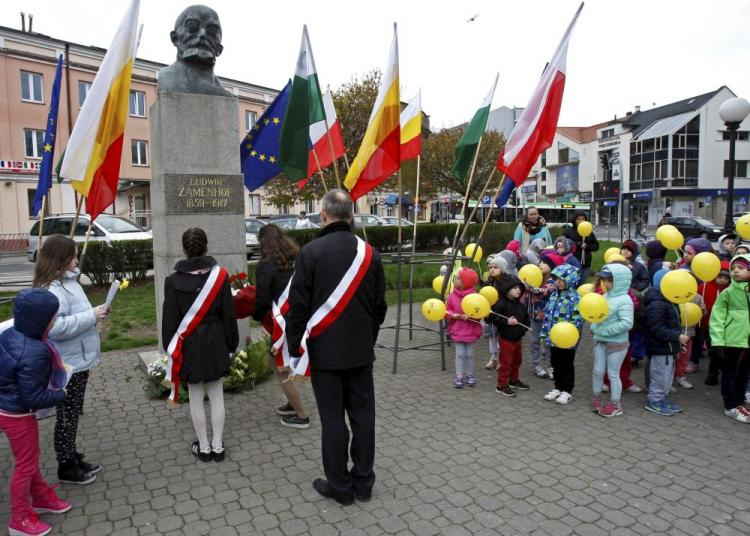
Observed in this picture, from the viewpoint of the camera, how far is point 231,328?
165 inches

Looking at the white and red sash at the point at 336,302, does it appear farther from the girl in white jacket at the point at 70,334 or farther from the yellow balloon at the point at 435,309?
the yellow balloon at the point at 435,309

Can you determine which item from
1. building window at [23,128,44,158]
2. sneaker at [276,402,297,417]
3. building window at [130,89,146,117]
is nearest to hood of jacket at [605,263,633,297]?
sneaker at [276,402,297,417]

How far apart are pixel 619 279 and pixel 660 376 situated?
105 centimetres

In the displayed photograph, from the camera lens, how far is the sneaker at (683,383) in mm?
6101

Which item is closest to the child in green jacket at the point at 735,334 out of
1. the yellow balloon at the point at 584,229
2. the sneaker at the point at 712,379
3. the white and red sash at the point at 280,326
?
the sneaker at the point at 712,379

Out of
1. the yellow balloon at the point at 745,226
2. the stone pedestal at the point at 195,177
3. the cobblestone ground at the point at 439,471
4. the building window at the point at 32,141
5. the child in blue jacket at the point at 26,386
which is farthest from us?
the building window at the point at 32,141

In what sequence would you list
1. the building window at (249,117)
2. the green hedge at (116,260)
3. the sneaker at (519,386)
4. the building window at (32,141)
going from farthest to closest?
1. the building window at (249,117)
2. the building window at (32,141)
3. the green hedge at (116,260)
4. the sneaker at (519,386)

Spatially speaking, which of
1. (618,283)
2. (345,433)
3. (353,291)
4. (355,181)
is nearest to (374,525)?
(345,433)

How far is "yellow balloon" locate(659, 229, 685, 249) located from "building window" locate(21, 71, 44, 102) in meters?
35.1

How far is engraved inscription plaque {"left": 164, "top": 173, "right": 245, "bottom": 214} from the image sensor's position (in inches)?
229

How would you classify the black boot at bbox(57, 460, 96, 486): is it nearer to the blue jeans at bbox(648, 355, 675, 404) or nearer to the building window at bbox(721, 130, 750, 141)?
the blue jeans at bbox(648, 355, 675, 404)

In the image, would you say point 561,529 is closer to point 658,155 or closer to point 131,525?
point 131,525

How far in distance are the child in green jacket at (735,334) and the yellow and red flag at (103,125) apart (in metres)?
5.83

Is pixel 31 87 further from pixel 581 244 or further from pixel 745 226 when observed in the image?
pixel 745 226
